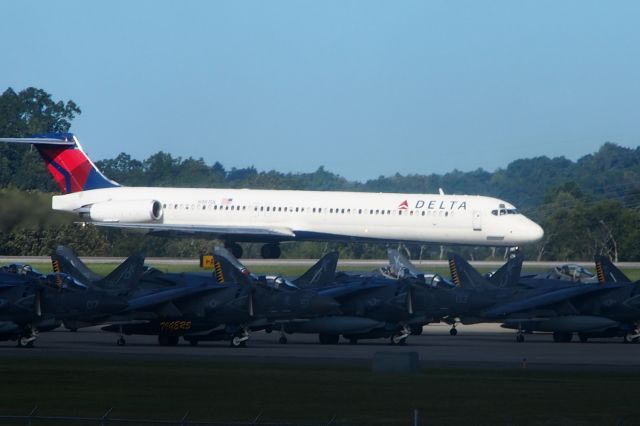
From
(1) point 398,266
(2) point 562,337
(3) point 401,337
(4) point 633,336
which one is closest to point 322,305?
(3) point 401,337

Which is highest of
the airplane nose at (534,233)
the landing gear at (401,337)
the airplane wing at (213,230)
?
the airplane nose at (534,233)

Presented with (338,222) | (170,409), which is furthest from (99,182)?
(170,409)

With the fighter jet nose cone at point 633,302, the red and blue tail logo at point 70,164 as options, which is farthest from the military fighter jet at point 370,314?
the red and blue tail logo at point 70,164

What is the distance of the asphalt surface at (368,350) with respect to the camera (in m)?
32.3

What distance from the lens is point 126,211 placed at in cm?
7075

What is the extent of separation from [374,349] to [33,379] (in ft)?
38.6

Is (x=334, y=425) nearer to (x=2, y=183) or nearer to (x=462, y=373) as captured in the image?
(x=462, y=373)

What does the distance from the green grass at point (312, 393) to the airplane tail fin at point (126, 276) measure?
8975 mm

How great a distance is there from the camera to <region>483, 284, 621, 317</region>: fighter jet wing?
3884 centimetres

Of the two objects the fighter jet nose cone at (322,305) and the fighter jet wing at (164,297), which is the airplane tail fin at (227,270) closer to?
the fighter jet wing at (164,297)

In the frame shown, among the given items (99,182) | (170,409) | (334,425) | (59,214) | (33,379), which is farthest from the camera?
(99,182)

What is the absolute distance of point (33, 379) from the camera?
27391 mm

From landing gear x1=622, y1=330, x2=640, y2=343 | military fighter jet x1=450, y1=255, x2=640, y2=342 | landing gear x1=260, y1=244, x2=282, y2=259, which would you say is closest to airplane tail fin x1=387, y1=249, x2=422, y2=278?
military fighter jet x1=450, y1=255, x2=640, y2=342

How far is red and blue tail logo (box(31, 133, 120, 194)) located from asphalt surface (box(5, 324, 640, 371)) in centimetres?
3224
